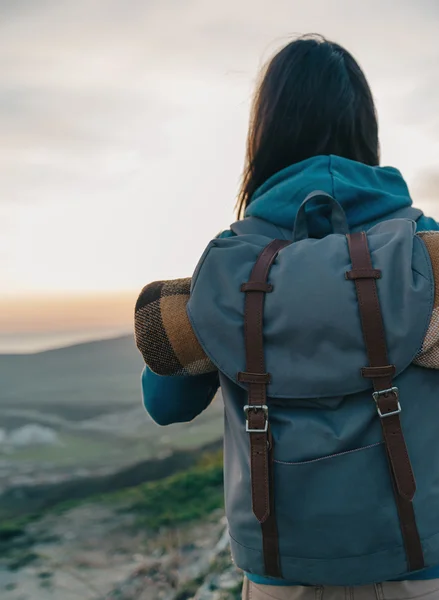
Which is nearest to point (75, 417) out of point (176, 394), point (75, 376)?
point (75, 376)

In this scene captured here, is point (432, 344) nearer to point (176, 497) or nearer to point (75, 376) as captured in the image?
point (176, 497)

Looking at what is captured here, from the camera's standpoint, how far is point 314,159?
3.28 ft

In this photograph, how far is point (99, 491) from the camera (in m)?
3.16

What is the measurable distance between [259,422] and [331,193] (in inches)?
16.4

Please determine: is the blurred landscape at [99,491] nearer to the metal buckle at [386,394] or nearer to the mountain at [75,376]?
the mountain at [75,376]

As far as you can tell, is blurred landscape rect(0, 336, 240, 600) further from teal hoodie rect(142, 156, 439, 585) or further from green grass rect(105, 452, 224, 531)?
teal hoodie rect(142, 156, 439, 585)

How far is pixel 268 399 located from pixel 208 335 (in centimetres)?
14

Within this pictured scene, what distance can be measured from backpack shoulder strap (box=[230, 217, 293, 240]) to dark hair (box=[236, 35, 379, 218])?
144 mm

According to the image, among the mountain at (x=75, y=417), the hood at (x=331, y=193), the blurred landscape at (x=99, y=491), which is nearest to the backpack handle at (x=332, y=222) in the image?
the hood at (x=331, y=193)

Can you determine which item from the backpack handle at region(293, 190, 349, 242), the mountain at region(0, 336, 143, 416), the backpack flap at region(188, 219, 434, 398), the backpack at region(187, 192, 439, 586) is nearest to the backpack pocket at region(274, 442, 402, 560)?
the backpack at region(187, 192, 439, 586)

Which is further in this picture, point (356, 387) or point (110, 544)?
point (110, 544)

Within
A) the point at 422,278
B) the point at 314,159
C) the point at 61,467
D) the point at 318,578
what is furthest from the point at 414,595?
the point at 61,467

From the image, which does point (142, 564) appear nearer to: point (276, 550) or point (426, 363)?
point (276, 550)

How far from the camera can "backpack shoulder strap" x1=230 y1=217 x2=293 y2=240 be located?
1000 mm
